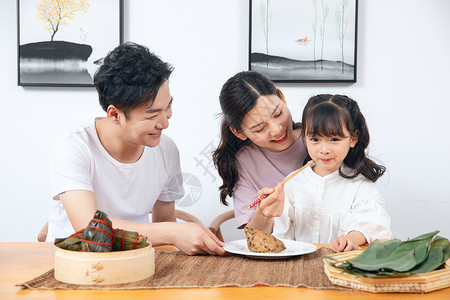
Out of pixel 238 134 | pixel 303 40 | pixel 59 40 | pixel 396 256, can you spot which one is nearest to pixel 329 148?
pixel 238 134

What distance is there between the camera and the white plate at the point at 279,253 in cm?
121

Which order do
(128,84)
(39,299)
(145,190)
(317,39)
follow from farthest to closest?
1. (317,39)
2. (145,190)
3. (128,84)
4. (39,299)

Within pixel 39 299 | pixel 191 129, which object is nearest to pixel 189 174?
pixel 191 129

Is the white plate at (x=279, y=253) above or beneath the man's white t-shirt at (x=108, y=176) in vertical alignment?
beneath

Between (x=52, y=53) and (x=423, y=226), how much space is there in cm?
199

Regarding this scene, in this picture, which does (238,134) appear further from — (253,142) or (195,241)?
(195,241)

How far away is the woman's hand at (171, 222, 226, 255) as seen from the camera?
1267 millimetres

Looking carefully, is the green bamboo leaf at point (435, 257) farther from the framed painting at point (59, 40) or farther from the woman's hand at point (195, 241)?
the framed painting at point (59, 40)

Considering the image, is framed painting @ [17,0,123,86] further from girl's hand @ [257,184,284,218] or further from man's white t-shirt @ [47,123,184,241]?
girl's hand @ [257,184,284,218]

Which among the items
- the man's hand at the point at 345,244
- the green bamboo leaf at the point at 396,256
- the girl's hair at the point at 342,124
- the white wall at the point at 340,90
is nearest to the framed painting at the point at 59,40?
the white wall at the point at 340,90

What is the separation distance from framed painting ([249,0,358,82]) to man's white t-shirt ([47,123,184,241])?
0.76 m

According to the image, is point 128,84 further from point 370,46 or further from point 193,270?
point 370,46

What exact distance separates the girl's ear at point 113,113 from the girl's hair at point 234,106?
1.34 feet

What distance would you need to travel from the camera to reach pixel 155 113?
1.56 metres
